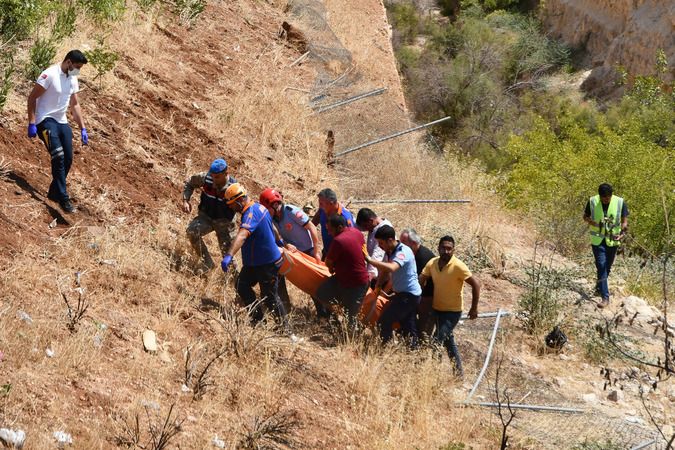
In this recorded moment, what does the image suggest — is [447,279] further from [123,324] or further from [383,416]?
[123,324]

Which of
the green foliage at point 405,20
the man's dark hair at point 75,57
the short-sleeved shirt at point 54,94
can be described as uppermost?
the man's dark hair at point 75,57

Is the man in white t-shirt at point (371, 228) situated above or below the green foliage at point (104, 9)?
below

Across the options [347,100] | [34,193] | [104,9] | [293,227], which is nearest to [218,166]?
[293,227]

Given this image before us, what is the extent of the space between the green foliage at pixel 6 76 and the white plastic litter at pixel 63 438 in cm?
484

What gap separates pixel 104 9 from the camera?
13.6m

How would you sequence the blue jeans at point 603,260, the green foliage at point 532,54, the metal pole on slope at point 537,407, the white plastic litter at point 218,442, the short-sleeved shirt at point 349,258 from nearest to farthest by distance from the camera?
the white plastic litter at point 218,442
the metal pole on slope at point 537,407
the short-sleeved shirt at point 349,258
the blue jeans at point 603,260
the green foliage at point 532,54

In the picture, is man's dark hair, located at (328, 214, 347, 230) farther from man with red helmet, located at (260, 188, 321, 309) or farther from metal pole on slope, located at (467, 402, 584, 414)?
metal pole on slope, located at (467, 402, 584, 414)

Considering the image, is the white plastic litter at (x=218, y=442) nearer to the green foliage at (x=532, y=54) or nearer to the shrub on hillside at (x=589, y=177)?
the shrub on hillside at (x=589, y=177)

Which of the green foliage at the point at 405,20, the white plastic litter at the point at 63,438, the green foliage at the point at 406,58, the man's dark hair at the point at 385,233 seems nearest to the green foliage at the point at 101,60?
the man's dark hair at the point at 385,233

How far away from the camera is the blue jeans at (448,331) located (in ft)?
28.8

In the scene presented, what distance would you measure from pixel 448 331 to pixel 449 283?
476mm

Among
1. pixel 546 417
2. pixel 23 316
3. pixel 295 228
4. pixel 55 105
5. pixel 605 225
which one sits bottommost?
pixel 546 417

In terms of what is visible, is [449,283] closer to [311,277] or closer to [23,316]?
[311,277]

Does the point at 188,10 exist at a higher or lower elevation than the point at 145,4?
lower
